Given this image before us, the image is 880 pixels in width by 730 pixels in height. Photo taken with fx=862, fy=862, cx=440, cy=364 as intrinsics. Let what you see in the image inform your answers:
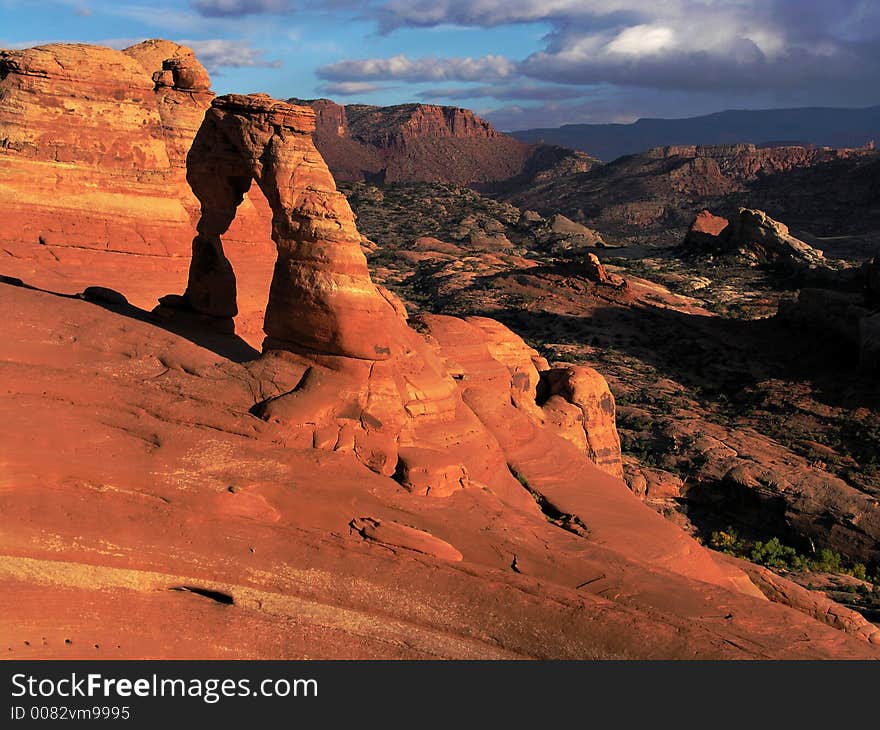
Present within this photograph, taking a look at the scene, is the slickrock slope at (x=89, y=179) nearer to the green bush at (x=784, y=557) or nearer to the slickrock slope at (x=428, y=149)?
the green bush at (x=784, y=557)

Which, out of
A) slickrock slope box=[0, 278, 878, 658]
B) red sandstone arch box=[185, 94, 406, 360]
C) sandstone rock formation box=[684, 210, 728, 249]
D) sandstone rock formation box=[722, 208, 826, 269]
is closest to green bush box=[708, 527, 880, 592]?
slickrock slope box=[0, 278, 878, 658]

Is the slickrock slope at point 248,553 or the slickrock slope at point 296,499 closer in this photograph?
the slickrock slope at point 248,553

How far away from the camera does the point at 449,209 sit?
96812 millimetres

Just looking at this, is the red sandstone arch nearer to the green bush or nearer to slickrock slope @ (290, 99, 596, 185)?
the green bush

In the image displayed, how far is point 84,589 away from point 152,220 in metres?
15.4

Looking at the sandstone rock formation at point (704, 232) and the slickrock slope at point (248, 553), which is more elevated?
the sandstone rock formation at point (704, 232)

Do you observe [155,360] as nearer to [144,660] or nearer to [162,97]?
[144,660]

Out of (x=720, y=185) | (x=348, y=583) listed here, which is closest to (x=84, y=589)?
(x=348, y=583)

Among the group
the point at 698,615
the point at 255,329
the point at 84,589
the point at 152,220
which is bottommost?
the point at 698,615

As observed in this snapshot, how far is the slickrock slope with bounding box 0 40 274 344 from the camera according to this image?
21891 millimetres

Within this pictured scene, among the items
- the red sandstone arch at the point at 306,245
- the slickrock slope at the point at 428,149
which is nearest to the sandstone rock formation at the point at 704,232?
the red sandstone arch at the point at 306,245

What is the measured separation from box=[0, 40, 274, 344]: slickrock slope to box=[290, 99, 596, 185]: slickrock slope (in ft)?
447

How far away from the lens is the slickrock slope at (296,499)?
9.98 m

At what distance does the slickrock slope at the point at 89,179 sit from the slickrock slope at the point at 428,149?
447 feet
